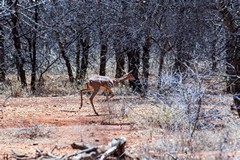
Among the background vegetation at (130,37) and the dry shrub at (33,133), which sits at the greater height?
the background vegetation at (130,37)

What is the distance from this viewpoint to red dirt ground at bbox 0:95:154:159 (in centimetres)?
733

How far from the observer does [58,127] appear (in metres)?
9.18

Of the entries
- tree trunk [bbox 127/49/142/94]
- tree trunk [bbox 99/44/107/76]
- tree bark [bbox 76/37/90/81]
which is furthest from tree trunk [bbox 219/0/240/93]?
tree bark [bbox 76/37/90/81]

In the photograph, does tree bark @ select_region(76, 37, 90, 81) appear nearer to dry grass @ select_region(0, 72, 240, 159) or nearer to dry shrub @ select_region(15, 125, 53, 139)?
dry grass @ select_region(0, 72, 240, 159)

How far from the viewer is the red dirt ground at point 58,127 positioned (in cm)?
733

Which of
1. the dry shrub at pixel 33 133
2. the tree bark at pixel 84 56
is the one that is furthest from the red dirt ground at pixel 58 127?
the tree bark at pixel 84 56

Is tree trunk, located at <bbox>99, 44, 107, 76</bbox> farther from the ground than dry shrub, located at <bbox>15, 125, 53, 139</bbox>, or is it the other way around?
tree trunk, located at <bbox>99, 44, 107, 76</bbox>

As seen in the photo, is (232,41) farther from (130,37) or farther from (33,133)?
(130,37)

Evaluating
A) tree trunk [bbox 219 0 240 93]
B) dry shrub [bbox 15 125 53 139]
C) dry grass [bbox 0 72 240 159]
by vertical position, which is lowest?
dry shrub [bbox 15 125 53 139]

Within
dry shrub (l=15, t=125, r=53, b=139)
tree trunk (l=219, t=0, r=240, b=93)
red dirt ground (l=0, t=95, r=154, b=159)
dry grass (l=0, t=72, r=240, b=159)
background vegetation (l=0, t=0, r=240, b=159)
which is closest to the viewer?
dry grass (l=0, t=72, r=240, b=159)

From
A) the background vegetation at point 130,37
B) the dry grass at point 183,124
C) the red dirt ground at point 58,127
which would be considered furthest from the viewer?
the background vegetation at point 130,37

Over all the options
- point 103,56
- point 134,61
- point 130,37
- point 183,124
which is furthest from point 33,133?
point 134,61

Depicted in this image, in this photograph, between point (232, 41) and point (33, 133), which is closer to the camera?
point (33, 133)

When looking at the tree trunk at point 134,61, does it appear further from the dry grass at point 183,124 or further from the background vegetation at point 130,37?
the dry grass at point 183,124
